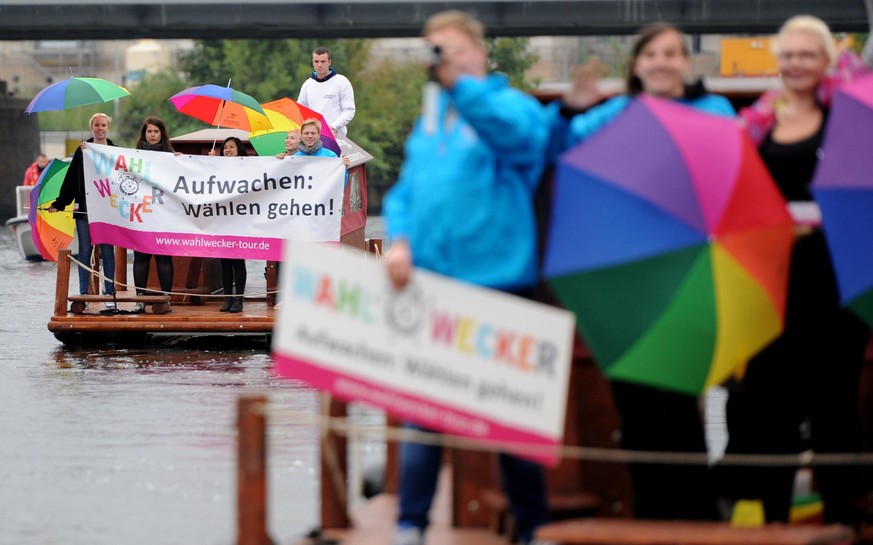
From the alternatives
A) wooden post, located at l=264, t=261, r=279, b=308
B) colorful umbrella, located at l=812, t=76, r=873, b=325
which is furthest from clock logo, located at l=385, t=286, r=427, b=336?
wooden post, located at l=264, t=261, r=279, b=308

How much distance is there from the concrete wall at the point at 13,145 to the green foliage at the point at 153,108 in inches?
530

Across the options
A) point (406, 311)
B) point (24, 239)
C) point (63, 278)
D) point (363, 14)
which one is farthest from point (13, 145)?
point (406, 311)

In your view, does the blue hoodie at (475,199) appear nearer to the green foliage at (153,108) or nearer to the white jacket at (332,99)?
the white jacket at (332,99)

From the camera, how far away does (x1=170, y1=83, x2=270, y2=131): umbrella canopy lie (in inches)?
646

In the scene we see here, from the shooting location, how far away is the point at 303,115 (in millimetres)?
16391

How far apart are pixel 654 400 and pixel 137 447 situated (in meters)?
4.41

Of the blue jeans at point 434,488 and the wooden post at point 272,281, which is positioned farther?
the wooden post at point 272,281

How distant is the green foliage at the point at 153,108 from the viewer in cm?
7219

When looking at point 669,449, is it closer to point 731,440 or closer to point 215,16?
point 731,440

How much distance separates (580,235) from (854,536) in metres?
1.58

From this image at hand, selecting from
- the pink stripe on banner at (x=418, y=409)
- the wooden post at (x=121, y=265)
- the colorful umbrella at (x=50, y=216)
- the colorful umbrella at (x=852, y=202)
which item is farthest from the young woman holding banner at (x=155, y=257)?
the colorful umbrella at (x=852, y=202)

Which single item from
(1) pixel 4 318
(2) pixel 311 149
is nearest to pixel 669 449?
(2) pixel 311 149

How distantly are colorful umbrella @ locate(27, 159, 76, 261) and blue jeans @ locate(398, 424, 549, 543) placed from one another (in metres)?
10.1

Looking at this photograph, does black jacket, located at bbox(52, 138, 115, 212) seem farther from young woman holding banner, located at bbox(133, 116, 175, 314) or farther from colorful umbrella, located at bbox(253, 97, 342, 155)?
colorful umbrella, located at bbox(253, 97, 342, 155)
